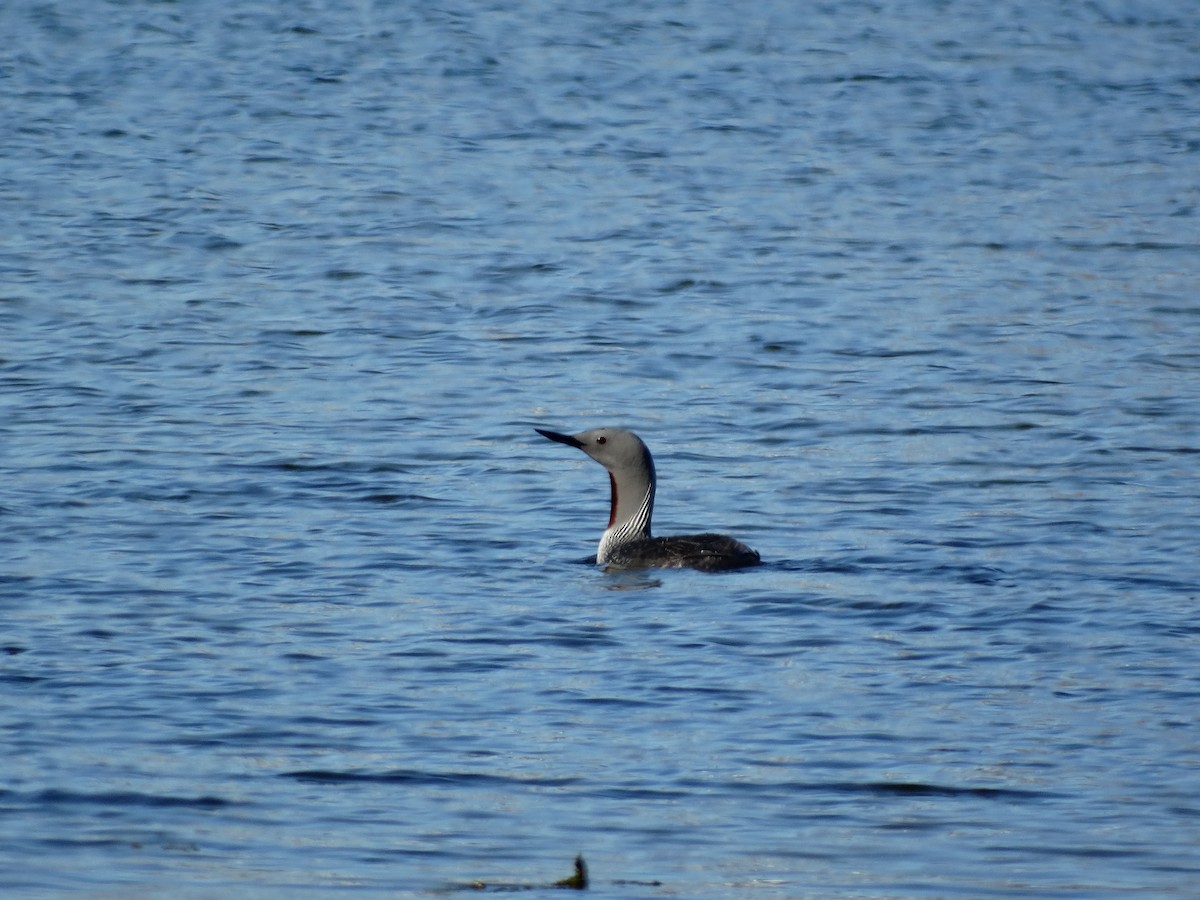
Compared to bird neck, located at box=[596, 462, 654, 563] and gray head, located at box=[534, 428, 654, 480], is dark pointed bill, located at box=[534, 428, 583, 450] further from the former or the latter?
bird neck, located at box=[596, 462, 654, 563]

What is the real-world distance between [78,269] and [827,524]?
398 inches

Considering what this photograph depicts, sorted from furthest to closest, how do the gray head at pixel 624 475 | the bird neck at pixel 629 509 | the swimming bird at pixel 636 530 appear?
1. the gray head at pixel 624 475
2. the bird neck at pixel 629 509
3. the swimming bird at pixel 636 530

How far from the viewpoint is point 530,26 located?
37.6 metres

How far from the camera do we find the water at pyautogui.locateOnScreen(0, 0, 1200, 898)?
7926 millimetres

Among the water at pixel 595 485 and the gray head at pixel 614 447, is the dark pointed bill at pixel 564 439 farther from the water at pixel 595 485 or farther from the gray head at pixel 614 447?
the water at pixel 595 485

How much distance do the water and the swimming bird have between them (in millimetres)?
212

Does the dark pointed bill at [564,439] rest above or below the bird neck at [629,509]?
above

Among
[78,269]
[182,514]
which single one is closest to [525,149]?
[78,269]

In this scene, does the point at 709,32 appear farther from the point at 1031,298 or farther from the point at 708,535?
the point at 708,535

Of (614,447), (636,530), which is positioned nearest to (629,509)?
(636,530)

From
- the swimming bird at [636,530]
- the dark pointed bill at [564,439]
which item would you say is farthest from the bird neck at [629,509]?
the dark pointed bill at [564,439]

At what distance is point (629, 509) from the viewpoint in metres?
12.4

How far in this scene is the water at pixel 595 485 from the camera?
26.0 feet

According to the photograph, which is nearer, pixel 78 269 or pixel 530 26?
pixel 78 269
